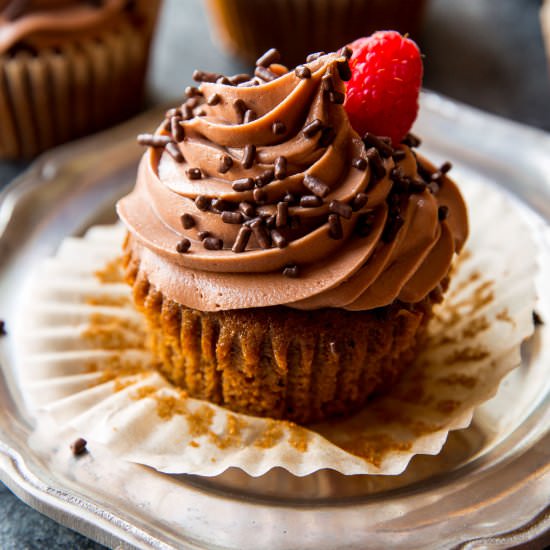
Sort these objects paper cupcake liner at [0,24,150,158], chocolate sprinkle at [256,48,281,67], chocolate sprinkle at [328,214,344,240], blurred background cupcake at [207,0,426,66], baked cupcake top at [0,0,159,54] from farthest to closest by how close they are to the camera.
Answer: blurred background cupcake at [207,0,426,66] → paper cupcake liner at [0,24,150,158] → baked cupcake top at [0,0,159,54] → chocolate sprinkle at [256,48,281,67] → chocolate sprinkle at [328,214,344,240]

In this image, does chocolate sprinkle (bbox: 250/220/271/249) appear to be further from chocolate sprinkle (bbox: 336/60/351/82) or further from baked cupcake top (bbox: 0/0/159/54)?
baked cupcake top (bbox: 0/0/159/54)

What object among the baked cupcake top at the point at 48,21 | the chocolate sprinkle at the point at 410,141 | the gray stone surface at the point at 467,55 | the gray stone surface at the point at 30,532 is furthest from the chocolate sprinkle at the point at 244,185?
the gray stone surface at the point at 467,55

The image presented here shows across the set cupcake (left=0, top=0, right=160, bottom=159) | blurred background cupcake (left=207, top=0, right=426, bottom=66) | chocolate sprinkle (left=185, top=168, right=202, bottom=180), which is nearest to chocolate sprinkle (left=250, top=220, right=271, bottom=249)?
chocolate sprinkle (left=185, top=168, right=202, bottom=180)

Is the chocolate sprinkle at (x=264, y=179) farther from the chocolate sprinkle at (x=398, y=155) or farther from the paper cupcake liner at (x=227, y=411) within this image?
the paper cupcake liner at (x=227, y=411)

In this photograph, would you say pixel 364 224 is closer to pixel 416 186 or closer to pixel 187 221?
pixel 416 186

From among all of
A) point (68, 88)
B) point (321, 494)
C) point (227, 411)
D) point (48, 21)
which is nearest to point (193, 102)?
point (227, 411)
